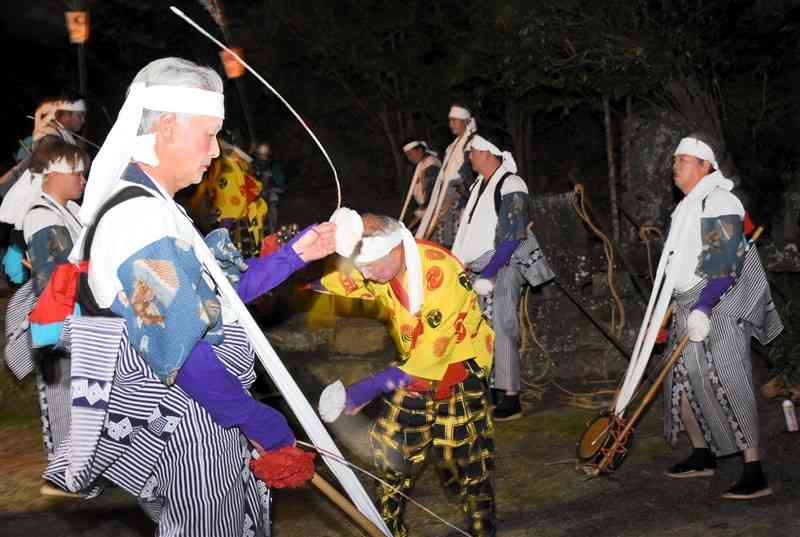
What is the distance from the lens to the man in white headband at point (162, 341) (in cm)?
245

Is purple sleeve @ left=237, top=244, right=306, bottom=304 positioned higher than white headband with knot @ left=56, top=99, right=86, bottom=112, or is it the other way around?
white headband with knot @ left=56, top=99, right=86, bottom=112

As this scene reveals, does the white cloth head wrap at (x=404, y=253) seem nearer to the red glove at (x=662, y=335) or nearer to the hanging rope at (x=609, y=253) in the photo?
the red glove at (x=662, y=335)

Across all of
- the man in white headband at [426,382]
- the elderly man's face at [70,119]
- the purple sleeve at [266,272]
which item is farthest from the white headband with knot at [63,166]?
the purple sleeve at [266,272]

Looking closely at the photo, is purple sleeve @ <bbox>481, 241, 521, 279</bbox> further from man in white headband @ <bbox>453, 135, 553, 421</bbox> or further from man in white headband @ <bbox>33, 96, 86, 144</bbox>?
man in white headband @ <bbox>33, 96, 86, 144</bbox>

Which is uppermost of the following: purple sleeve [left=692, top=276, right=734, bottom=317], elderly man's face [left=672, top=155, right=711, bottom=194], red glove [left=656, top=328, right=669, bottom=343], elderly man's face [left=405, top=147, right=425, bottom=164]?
elderly man's face [left=672, top=155, right=711, bottom=194]

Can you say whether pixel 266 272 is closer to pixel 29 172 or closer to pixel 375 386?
pixel 375 386

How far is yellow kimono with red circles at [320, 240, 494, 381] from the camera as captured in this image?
391 cm

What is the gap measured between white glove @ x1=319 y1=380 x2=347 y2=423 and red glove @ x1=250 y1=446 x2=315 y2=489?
1200 millimetres

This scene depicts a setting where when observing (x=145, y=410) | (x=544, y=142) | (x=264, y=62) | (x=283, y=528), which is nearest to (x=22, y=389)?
(x=283, y=528)

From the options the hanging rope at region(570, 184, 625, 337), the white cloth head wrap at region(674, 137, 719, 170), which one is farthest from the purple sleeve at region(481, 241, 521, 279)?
the white cloth head wrap at region(674, 137, 719, 170)

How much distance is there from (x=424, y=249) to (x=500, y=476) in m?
2.09

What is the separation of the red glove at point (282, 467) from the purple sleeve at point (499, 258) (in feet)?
12.4

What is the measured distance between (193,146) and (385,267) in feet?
4.15

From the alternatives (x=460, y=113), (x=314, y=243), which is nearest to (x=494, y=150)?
(x=460, y=113)
